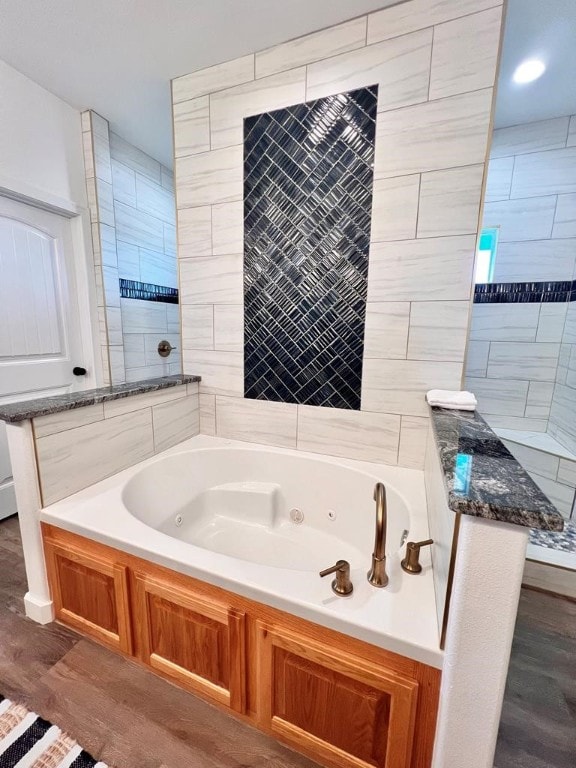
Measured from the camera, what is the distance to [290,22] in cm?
156

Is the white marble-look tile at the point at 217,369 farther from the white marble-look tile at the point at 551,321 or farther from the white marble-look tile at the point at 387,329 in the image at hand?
the white marble-look tile at the point at 551,321

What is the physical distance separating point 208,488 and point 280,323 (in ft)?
3.52

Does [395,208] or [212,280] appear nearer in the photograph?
[395,208]

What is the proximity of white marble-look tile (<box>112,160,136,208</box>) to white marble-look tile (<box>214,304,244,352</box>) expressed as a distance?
4.60 ft

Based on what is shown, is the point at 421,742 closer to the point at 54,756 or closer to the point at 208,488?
the point at 54,756

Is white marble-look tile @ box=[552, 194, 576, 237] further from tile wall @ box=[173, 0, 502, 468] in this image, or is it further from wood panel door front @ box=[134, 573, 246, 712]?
wood panel door front @ box=[134, 573, 246, 712]

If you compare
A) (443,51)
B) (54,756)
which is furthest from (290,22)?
(54,756)

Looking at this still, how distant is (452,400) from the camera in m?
1.45

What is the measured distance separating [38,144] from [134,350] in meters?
1.44

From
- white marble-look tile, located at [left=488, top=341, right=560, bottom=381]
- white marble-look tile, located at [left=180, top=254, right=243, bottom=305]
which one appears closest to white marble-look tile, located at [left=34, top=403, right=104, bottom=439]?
white marble-look tile, located at [left=180, top=254, right=243, bottom=305]

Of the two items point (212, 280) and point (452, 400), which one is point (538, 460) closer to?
point (452, 400)

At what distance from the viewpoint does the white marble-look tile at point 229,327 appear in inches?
78.4

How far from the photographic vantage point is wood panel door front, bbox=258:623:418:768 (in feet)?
2.77

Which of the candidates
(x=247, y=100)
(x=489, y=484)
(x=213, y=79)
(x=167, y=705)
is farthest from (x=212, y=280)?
(x=167, y=705)
